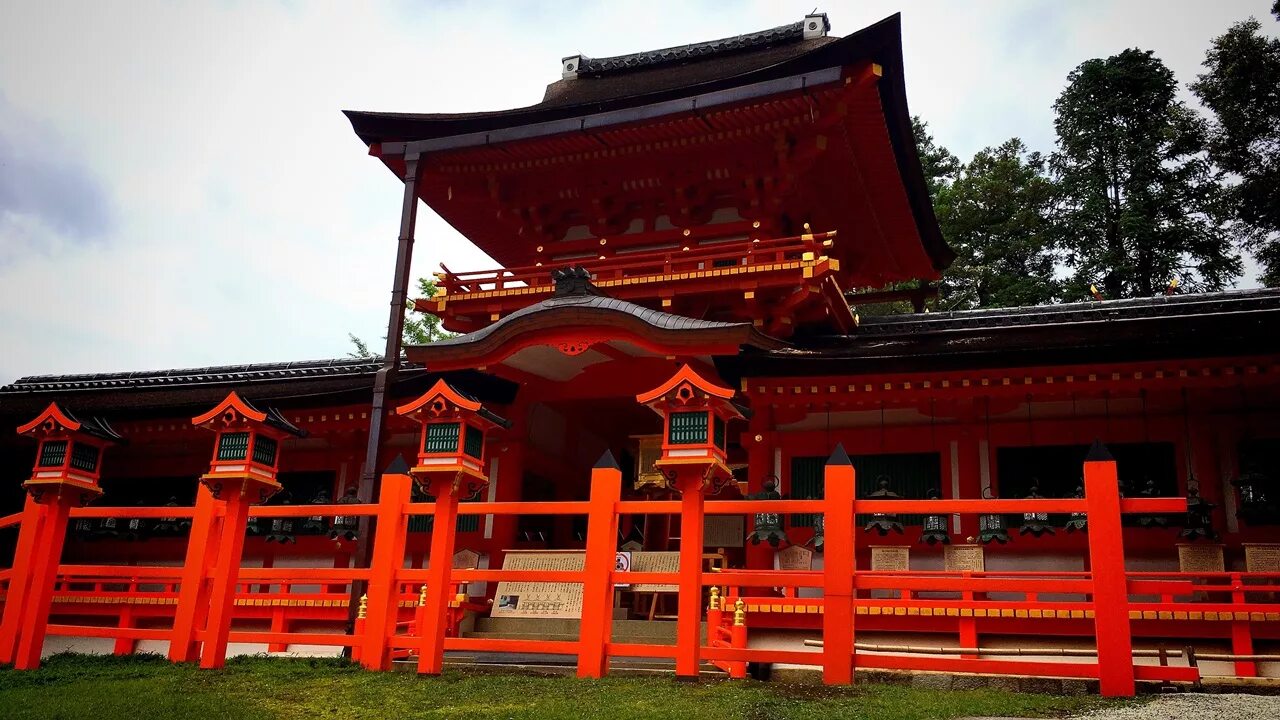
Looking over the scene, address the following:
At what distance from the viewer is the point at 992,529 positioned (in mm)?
13977

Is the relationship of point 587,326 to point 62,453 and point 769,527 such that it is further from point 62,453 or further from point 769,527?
point 62,453

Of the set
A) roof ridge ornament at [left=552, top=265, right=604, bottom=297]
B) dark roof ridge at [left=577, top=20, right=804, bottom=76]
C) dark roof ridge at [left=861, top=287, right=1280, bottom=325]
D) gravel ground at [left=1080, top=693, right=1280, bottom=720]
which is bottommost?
gravel ground at [left=1080, top=693, right=1280, bottom=720]

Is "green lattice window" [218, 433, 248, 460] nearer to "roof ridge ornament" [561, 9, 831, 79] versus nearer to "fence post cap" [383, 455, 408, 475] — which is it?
"fence post cap" [383, 455, 408, 475]

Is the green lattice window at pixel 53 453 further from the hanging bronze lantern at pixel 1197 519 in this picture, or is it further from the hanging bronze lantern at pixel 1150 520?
the hanging bronze lantern at pixel 1197 519

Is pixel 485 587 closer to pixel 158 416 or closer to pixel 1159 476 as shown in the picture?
pixel 158 416

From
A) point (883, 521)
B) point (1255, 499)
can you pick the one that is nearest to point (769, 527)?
point (883, 521)

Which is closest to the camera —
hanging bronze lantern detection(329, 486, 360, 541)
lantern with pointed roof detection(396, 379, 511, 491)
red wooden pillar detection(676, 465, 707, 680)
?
red wooden pillar detection(676, 465, 707, 680)

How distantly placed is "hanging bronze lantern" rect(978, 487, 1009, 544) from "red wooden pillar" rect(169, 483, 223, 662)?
32.4 ft

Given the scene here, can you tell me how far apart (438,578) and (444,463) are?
1213 millimetres

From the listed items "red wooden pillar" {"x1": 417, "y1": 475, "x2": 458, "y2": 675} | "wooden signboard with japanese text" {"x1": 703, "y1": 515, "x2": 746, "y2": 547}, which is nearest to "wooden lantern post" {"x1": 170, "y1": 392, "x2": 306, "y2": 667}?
"red wooden pillar" {"x1": 417, "y1": 475, "x2": 458, "y2": 675}

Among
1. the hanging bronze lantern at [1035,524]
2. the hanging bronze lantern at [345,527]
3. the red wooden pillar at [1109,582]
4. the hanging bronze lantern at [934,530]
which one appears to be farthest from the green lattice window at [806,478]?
the hanging bronze lantern at [345,527]

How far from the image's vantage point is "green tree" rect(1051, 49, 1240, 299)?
91.5 feet

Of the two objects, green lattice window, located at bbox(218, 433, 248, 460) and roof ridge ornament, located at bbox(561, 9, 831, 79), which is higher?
roof ridge ornament, located at bbox(561, 9, 831, 79)

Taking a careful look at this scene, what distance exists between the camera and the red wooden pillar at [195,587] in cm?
1148
